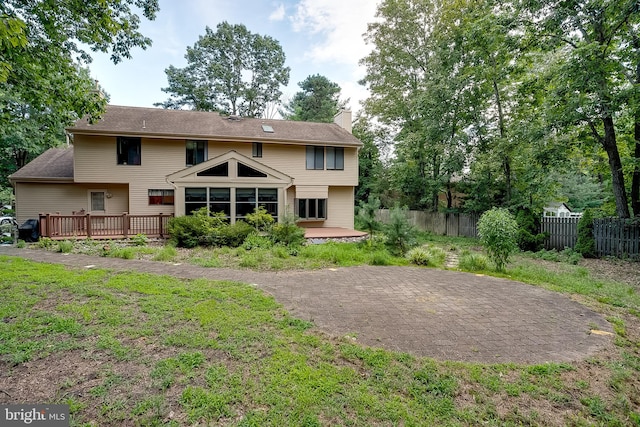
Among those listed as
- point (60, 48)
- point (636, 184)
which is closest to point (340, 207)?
point (636, 184)

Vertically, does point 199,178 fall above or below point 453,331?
above

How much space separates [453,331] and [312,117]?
98.0 ft

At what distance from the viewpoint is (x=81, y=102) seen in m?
8.27

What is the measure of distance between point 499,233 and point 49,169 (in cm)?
1975

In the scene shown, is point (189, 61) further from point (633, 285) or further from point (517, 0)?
point (633, 285)

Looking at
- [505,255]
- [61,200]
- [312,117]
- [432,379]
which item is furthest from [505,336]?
[312,117]

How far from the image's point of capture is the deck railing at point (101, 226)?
11.4m

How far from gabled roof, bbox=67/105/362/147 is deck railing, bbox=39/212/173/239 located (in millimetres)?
4124

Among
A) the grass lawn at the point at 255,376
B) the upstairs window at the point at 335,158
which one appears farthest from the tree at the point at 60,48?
the upstairs window at the point at 335,158

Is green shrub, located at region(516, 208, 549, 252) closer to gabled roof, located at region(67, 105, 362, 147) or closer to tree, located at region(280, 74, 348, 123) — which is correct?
gabled roof, located at region(67, 105, 362, 147)

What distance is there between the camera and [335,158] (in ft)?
56.7

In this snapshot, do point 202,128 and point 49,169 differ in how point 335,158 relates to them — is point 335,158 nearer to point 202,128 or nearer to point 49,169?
point 202,128

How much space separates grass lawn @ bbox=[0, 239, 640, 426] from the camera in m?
2.68

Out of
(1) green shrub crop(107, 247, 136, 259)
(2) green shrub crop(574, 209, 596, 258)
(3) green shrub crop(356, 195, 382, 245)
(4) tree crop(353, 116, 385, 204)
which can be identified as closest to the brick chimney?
(4) tree crop(353, 116, 385, 204)
